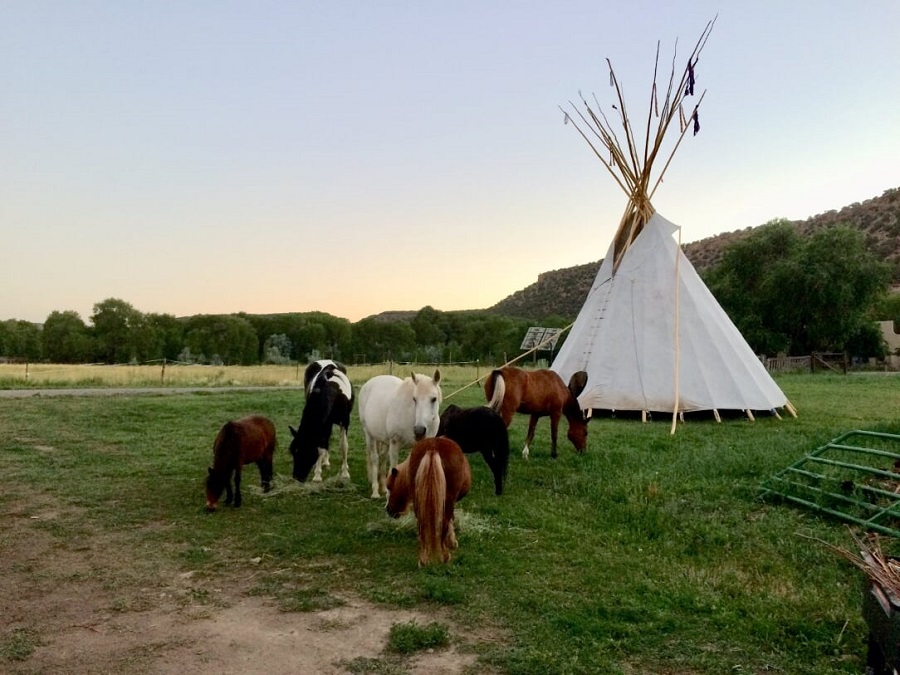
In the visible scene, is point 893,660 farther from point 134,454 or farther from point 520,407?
point 134,454

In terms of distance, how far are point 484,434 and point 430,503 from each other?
2.32 metres

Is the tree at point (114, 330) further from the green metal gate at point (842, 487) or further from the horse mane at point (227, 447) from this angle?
the green metal gate at point (842, 487)

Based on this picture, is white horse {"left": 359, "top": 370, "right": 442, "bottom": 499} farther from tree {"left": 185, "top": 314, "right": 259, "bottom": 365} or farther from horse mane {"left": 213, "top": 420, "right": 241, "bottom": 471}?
tree {"left": 185, "top": 314, "right": 259, "bottom": 365}

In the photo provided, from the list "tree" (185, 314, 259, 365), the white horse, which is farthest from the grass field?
"tree" (185, 314, 259, 365)

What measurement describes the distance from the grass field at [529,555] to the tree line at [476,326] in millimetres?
14600

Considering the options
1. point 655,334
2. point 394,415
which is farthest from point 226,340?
point 394,415

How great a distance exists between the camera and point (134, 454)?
393 inches

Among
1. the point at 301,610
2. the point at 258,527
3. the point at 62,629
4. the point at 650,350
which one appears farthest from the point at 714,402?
the point at 62,629

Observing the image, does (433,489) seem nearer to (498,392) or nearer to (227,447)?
(227,447)

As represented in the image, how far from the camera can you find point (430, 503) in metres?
4.74

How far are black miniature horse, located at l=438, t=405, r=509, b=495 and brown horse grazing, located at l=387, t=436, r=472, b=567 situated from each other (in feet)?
5.71

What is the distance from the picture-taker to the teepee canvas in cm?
1342

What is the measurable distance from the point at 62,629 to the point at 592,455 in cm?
732

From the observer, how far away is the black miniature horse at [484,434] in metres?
6.97
